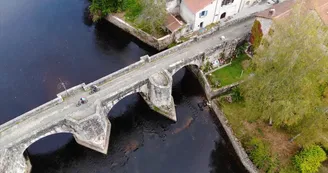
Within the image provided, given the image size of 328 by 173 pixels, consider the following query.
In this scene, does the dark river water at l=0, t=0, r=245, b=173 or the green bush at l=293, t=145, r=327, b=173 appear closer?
the green bush at l=293, t=145, r=327, b=173

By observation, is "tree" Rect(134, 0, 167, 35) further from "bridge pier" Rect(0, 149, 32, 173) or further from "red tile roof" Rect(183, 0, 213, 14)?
"bridge pier" Rect(0, 149, 32, 173)

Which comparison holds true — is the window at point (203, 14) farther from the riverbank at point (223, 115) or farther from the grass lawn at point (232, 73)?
the grass lawn at point (232, 73)

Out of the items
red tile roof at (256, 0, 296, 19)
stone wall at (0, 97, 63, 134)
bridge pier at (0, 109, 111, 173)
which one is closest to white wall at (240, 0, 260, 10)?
red tile roof at (256, 0, 296, 19)

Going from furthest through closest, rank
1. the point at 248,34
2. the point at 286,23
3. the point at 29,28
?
the point at 29,28
the point at 248,34
the point at 286,23

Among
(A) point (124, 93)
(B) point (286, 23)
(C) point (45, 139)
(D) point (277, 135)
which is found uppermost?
(B) point (286, 23)

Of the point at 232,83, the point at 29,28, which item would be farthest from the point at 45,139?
the point at 232,83

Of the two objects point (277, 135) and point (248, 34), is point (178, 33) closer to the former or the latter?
point (248, 34)
